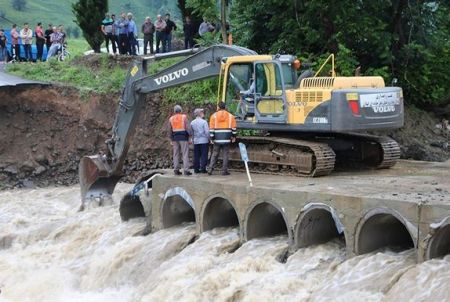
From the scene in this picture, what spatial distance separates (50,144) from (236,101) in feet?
37.7

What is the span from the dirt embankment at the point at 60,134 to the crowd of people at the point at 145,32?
12.2 ft

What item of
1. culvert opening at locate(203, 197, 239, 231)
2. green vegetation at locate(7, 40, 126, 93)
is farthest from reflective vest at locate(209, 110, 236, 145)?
green vegetation at locate(7, 40, 126, 93)

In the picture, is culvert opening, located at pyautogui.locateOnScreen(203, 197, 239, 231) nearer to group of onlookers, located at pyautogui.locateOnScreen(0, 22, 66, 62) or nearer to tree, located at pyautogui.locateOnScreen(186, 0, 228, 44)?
tree, located at pyautogui.locateOnScreen(186, 0, 228, 44)

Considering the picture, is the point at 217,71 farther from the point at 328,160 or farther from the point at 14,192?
the point at 14,192

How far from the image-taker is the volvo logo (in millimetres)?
19438

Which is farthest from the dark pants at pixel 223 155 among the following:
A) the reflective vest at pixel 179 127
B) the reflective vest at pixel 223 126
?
the reflective vest at pixel 179 127

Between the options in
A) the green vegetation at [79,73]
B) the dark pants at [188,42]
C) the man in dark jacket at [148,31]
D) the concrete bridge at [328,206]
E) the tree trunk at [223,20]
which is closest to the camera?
the concrete bridge at [328,206]

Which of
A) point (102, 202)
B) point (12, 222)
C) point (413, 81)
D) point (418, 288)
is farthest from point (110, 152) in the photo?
point (418, 288)

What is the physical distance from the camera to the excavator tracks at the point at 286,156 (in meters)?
17.1

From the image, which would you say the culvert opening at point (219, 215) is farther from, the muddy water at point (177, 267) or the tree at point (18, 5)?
the tree at point (18, 5)

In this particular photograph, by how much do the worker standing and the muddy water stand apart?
1.40 metres

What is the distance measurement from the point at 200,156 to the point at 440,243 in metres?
7.29

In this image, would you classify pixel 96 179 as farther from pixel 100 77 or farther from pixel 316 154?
pixel 100 77

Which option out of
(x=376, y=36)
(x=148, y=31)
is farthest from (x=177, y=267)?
(x=148, y=31)
